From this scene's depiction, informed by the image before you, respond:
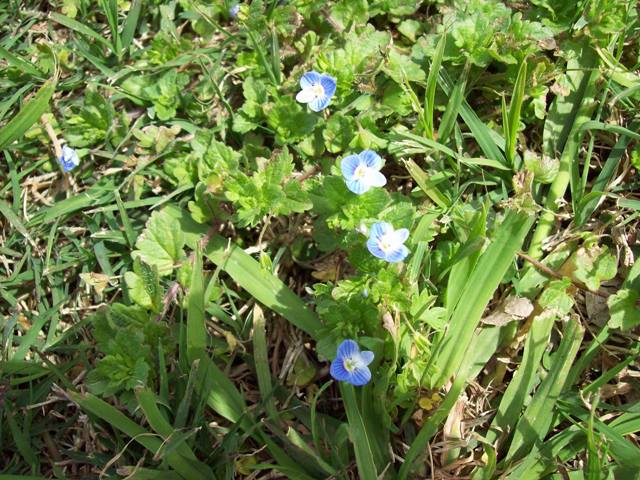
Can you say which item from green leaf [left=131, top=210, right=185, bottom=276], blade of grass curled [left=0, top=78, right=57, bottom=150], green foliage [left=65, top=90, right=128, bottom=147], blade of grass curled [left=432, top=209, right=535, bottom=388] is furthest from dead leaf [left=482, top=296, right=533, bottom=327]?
blade of grass curled [left=0, top=78, right=57, bottom=150]

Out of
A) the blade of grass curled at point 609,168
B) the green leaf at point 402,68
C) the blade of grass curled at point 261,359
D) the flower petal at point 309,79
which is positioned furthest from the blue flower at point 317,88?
the blade of grass curled at point 609,168

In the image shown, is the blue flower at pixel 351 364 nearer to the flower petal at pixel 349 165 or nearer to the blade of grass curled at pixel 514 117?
the flower petal at pixel 349 165

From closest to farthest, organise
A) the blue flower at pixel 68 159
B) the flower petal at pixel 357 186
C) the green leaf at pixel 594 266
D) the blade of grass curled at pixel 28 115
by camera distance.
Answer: the flower petal at pixel 357 186 < the green leaf at pixel 594 266 < the blade of grass curled at pixel 28 115 < the blue flower at pixel 68 159

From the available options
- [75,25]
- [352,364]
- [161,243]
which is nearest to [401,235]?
[352,364]

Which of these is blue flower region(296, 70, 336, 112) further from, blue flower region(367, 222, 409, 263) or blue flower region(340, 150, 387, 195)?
blue flower region(367, 222, 409, 263)

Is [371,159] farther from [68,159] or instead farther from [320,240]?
[68,159]

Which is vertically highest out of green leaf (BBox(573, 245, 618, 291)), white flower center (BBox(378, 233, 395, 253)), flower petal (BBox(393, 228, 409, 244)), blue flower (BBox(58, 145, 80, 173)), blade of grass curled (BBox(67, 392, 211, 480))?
flower petal (BBox(393, 228, 409, 244))

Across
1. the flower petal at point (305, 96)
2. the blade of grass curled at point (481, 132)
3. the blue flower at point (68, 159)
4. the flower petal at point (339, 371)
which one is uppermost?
the flower petal at point (305, 96)
